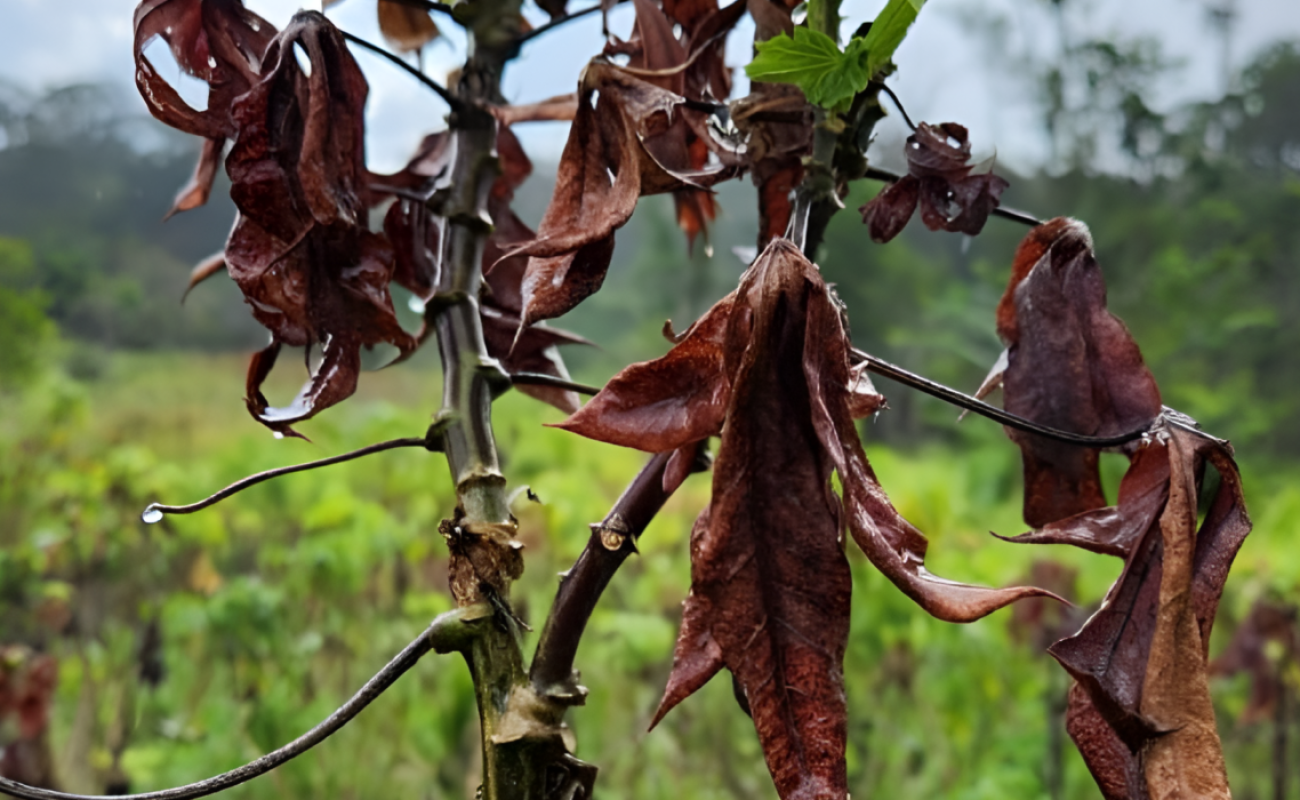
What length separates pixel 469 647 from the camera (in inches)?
9.3

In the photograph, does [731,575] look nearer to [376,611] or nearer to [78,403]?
[376,611]

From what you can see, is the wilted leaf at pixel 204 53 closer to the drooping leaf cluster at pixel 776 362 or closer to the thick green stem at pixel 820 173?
the drooping leaf cluster at pixel 776 362

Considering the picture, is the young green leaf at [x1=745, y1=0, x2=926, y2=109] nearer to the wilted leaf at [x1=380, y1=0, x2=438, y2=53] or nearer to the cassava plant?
the cassava plant

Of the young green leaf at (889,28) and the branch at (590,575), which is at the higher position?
the young green leaf at (889,28)

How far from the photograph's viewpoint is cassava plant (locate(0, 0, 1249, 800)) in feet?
0.60

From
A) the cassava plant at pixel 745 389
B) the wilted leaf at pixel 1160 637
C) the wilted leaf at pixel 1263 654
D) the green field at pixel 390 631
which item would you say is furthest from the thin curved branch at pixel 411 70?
the wilted leaf at pixel 1263 654

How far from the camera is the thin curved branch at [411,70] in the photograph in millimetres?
255

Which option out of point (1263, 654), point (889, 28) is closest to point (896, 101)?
point (889, 28)

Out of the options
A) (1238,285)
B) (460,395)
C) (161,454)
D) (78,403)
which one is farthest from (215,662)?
(1238,285)

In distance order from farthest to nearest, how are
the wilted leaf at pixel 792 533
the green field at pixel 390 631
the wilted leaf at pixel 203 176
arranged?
the green field at pixel 390 631 → the wilted leaf at pixel 203 176 → the wilted leaf at pixel 792 533

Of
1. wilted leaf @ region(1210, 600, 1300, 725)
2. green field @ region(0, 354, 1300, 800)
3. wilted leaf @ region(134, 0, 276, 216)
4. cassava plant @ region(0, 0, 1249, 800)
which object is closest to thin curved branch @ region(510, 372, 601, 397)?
cassava plant @ region(0, 0, 1249, 800)

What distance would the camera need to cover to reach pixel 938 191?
250mm

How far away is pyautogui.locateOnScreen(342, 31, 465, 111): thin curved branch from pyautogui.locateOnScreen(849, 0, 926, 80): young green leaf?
5.2 inches

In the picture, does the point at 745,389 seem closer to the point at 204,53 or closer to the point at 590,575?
the point at 590,575
